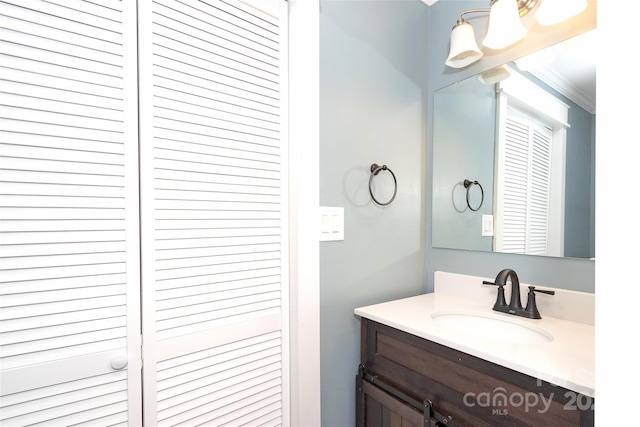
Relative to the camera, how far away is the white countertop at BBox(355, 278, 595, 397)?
0.76 m

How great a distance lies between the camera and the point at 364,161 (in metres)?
1.41

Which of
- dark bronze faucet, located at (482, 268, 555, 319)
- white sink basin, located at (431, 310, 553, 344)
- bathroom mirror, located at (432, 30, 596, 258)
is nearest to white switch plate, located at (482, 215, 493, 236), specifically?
bathroom mirror, located at (432, 30, 596, 258)

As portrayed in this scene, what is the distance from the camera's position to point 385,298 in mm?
1501

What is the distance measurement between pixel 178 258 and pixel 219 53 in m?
0.71

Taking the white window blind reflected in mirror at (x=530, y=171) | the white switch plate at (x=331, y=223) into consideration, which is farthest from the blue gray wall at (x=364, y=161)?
the white window blind reflected in mirror at (x=530, y=171)

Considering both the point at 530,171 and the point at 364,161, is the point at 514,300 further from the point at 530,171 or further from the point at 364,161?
the point at 364,161

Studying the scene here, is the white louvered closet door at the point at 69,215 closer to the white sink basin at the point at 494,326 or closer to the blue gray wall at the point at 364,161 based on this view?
the blue gray wall at the point at 364,161

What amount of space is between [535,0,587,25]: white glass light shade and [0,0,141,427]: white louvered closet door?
4.78ft

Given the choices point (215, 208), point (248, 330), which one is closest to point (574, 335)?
point (248, 330)

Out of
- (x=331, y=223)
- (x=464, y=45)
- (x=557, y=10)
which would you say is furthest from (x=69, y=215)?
(x=557, y=10)

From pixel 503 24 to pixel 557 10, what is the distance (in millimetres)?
177

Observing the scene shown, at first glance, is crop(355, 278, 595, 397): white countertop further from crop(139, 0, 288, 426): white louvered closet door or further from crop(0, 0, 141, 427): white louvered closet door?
crop(0, 0, 141, 427): white louvered closet door

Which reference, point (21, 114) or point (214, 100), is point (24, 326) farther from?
point (214, 100)

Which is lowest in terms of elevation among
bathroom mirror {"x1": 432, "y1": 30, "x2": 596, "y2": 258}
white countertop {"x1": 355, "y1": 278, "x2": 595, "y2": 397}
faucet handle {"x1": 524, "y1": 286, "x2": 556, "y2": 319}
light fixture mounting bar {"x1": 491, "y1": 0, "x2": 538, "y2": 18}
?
white countertop {"x1": 355, "y1": 278, "x2": 595, "y2": 397}
